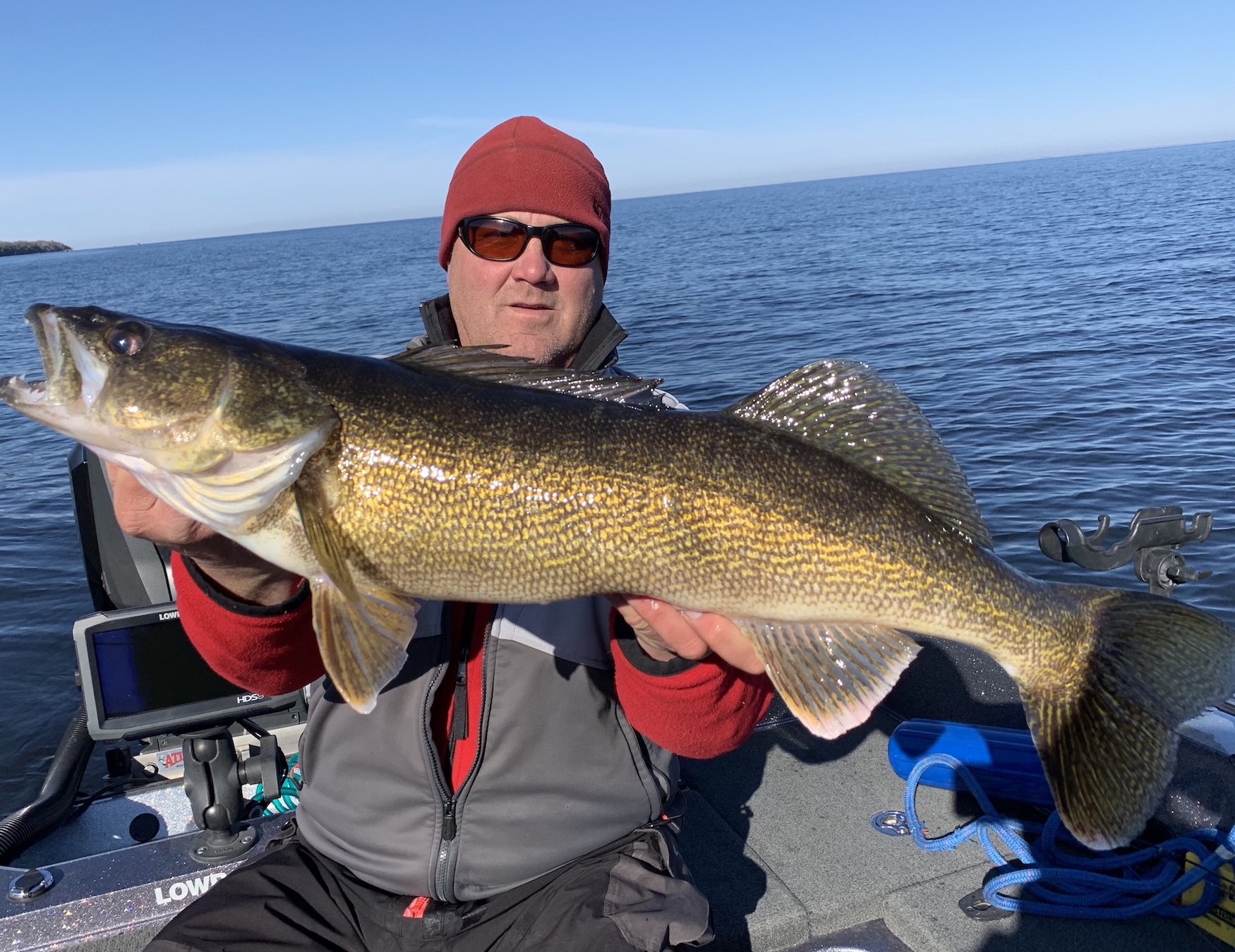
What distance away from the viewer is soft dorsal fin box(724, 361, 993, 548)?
2.68 meters

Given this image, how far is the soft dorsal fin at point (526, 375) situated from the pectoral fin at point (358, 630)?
597 millimetres

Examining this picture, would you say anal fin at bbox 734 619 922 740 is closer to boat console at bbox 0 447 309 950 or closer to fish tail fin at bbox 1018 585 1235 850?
fish tail fin at bbox 1018 585 1235 850

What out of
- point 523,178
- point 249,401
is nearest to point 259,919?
point 249,401

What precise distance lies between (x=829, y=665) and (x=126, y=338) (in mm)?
2237

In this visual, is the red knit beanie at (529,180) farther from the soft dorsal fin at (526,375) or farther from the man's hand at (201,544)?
the man's hand at (201,544)

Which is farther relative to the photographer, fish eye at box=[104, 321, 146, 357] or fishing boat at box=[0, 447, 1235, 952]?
fishing boat at box=[0, 447, 1235, 952]

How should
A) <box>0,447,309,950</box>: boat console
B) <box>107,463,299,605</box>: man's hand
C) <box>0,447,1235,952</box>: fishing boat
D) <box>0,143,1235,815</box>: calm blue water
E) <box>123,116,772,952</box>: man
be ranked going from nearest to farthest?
<box>107,463,299,605</box>: man's hand, <box>123,116,772,952</box>: man, <box>0,447,309,950</box>: boat console, <box>0,447,1235,952</box>: fishing boat, <box>0,143,1235,815</box>: calm blue water

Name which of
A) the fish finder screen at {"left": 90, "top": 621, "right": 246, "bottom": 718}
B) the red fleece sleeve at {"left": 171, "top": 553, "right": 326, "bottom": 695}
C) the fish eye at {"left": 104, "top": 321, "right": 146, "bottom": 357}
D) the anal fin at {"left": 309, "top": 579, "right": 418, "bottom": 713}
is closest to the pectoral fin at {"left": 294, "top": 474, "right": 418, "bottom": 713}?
the anal fin at {"left": 309, "top": 579, "right": 418, "bottom": 713}

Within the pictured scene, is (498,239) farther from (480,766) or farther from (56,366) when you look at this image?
(480,766)

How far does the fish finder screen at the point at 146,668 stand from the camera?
375 centimetres

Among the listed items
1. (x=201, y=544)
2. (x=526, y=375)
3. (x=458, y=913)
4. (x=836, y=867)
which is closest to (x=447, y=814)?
(x=458, y=913)

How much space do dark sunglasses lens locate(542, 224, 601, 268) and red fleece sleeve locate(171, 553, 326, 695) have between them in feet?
6.03

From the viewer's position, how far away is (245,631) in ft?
9.24

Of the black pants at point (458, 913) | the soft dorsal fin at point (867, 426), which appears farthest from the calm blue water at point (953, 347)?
the soft dorsal fin at point (867, 426)
